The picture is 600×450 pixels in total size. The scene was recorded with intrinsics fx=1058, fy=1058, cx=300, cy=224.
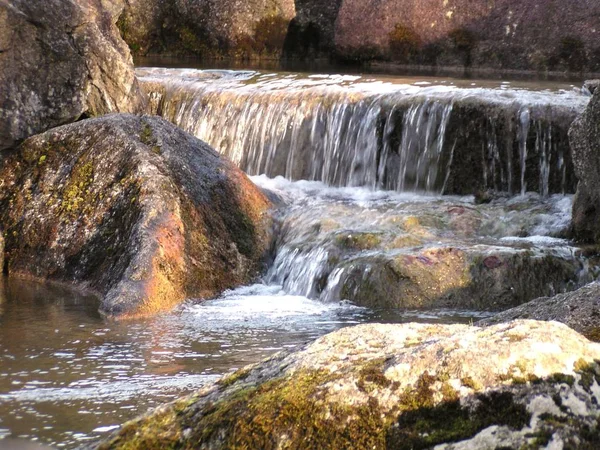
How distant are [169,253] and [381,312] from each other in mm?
1639

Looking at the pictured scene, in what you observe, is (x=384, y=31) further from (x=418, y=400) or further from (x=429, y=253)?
(x=418, y=400)

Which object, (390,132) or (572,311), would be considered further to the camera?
(390,132)

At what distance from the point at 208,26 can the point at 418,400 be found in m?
16.3

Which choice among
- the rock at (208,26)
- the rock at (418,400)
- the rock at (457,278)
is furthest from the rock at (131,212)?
the rock at (208,26)

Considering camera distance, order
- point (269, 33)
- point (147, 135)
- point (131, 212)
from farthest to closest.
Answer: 1. point (269, 33)
2. point (147, 135)
3. point (131, 212)

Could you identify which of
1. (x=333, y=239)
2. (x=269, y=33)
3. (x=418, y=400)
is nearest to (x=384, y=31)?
(x=269, y=33)

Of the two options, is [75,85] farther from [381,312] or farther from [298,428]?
[298,428]

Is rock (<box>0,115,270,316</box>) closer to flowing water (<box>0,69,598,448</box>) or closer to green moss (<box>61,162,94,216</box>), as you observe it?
green moss (<box>61,162,94,216</box>)

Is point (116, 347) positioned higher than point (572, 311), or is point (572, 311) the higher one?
point (572, 311)

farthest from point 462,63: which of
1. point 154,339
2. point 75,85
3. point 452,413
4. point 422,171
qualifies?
Result: point 452,413

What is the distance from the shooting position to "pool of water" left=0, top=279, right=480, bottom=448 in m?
4.95

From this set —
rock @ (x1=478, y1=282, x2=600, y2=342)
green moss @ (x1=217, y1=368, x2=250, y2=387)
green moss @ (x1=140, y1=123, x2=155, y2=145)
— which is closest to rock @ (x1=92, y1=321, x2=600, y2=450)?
green moss @ (x1=217, y1=368, x2=250, y2=387)

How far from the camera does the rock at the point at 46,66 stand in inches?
372

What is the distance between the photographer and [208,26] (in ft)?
61.1
